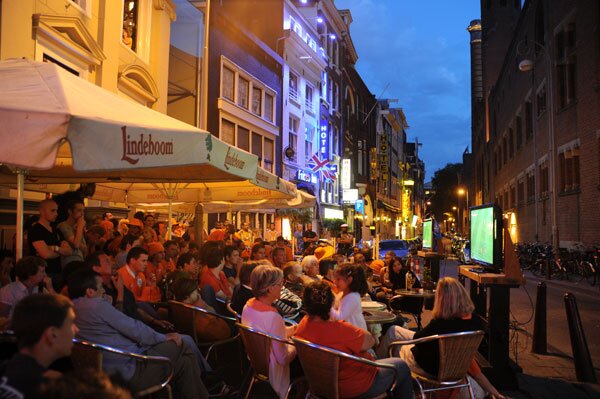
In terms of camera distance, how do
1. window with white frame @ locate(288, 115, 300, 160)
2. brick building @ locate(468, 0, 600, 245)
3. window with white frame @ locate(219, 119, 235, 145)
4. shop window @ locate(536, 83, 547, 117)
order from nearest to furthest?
brick building @ locate(468, 0, 600, 245), window with white frame @ locate(219, 119, 235, 145), shop window @ locate(536, 83, 547, 117), window with white frame @ locate(288, 115, 300, 160)

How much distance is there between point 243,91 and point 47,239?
1879 cm

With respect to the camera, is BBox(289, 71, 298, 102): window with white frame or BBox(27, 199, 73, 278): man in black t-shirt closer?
BBox(27, 199, 73, 278): man in black t-shirt

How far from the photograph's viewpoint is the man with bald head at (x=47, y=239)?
5895 mm

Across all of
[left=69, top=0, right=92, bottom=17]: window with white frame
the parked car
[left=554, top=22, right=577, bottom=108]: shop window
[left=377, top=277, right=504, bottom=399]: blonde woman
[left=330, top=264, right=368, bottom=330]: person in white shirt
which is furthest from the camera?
the parked car

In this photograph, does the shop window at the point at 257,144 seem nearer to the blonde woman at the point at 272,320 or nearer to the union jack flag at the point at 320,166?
the union jack flag at the point at 320,166

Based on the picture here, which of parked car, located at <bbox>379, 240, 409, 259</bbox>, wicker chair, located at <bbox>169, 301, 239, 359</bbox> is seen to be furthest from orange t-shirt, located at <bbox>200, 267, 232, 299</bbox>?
parked car, located at <bbox>379, 240, 409, 259</bbox>

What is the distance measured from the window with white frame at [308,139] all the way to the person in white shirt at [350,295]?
1065 inches

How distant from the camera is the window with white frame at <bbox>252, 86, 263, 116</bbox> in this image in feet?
82.5

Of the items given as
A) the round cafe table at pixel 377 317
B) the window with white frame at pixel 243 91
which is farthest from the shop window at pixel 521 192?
the round cafe table at pixel 377 317

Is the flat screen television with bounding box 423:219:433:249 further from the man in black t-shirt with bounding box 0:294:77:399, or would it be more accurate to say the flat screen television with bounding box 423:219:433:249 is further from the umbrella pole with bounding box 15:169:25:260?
the man in black t-shirt with bounding box 0:294:77:399

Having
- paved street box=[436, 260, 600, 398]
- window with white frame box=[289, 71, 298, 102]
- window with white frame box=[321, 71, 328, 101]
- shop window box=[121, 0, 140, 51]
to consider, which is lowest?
paved street box=[436, 260, 600, 398]

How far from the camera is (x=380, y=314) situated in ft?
20.6

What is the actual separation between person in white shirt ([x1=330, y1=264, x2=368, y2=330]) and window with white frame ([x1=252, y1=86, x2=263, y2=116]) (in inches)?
791

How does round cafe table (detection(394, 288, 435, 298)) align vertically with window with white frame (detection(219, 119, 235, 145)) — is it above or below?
below
